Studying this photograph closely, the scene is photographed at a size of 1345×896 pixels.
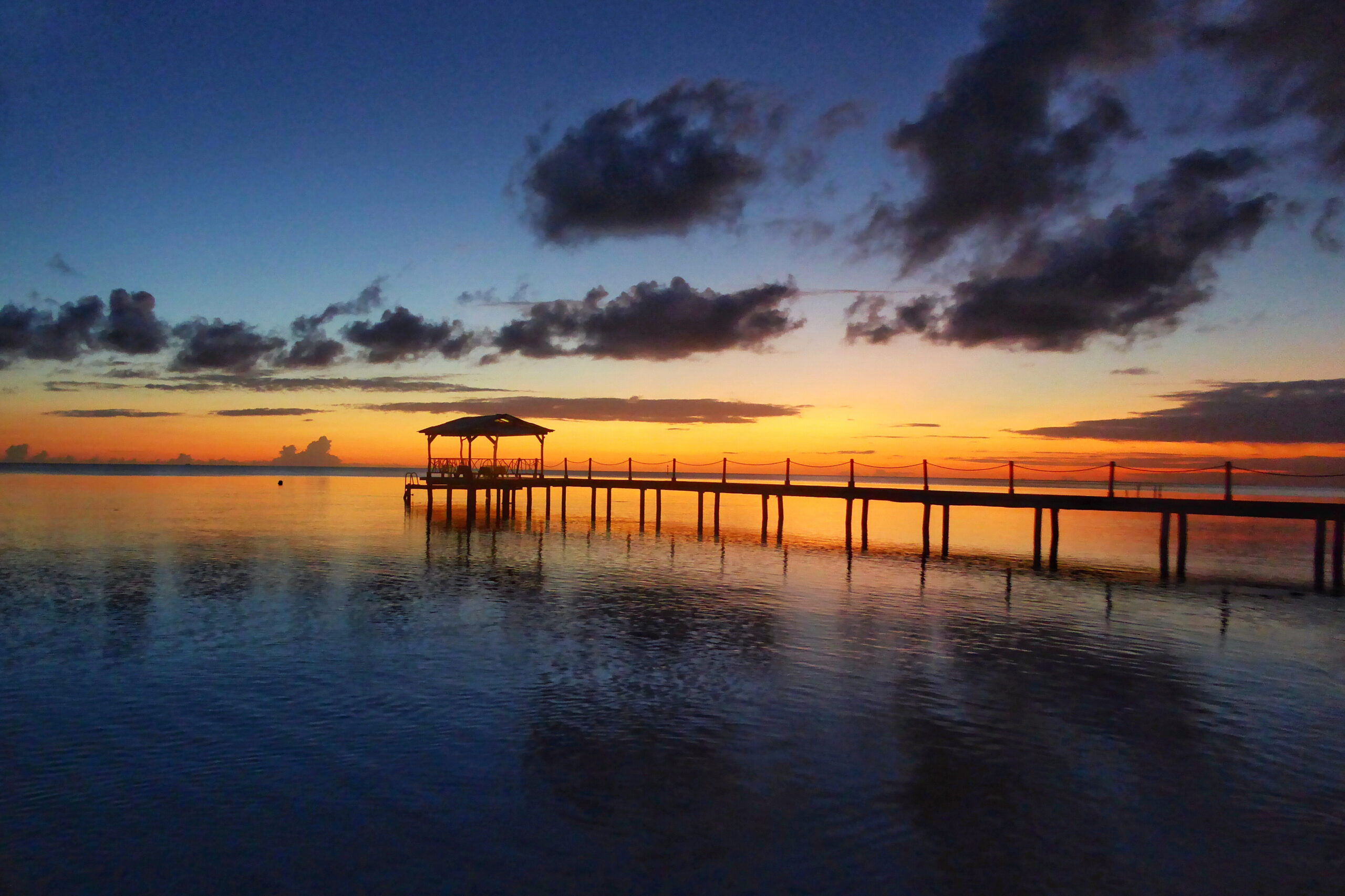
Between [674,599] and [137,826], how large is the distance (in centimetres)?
1186

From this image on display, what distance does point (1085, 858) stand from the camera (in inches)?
245

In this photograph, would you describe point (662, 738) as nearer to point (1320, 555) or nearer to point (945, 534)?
point (945, 534)

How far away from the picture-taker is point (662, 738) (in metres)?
8.71

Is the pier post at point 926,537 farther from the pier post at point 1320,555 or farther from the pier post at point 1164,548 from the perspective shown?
the pier post at point 1320,555

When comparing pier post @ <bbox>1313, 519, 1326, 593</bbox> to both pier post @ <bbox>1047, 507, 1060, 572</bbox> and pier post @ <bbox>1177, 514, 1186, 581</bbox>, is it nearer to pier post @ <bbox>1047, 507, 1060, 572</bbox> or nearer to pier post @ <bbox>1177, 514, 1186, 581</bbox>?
pier post @ <bbox>1177, 514, 1186, 581</bbox>

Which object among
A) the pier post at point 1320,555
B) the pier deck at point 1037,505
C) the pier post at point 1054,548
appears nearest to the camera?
the pier post at point 1320,555

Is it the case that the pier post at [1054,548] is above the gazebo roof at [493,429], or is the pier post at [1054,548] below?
below

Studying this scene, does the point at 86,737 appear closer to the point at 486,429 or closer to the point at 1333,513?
the point at 1333,513

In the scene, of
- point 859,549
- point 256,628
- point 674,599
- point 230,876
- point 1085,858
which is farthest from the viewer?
point 859,549

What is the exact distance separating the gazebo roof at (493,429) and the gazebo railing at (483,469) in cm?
190

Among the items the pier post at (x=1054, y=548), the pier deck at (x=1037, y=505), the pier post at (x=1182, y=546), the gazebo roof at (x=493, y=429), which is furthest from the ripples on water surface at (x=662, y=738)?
the gazebo roof at (x=493, y=429)

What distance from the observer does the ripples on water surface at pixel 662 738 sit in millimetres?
6125

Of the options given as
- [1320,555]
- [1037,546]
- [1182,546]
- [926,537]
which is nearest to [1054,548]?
[1037,546]

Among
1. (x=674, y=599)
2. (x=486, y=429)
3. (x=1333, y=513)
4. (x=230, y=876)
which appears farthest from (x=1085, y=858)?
(x=486, y=429)
